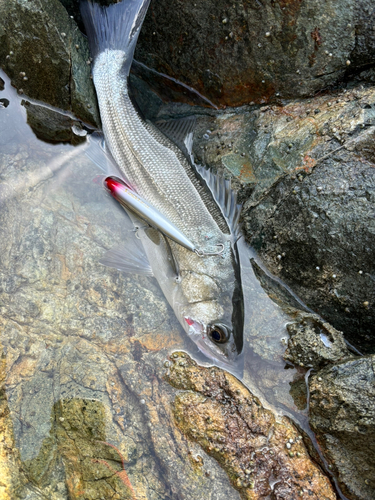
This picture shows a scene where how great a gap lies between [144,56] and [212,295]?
123 inches

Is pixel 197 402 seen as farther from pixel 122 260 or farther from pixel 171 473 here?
pixel 122 260

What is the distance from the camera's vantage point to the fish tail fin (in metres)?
4.34

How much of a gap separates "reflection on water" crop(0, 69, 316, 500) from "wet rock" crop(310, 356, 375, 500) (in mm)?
332

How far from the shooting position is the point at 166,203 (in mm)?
4223

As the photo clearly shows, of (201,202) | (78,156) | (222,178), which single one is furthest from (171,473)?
(78,156)

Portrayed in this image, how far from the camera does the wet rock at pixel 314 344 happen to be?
353 cm

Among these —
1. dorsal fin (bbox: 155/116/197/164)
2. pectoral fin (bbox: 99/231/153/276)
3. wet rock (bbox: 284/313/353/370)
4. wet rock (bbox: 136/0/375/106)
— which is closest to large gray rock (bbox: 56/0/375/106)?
wet rock (bbox: 136/0/375/106)

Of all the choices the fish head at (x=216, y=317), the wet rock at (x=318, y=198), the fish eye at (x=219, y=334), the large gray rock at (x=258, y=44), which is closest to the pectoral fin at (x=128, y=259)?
the fish head at (x=216, y=317)

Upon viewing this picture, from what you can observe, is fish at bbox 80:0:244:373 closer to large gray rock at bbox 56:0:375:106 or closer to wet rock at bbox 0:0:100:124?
wet rock at bbox 0:0:100:124

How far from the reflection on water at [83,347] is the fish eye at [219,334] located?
0.85 feet

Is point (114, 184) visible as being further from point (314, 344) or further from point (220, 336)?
point (314, 344)

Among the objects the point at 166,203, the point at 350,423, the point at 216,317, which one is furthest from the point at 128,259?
the point at 350,423

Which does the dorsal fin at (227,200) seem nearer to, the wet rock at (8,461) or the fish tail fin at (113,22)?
the fish tail fin at (113,22)

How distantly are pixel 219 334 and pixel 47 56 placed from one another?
361cm
